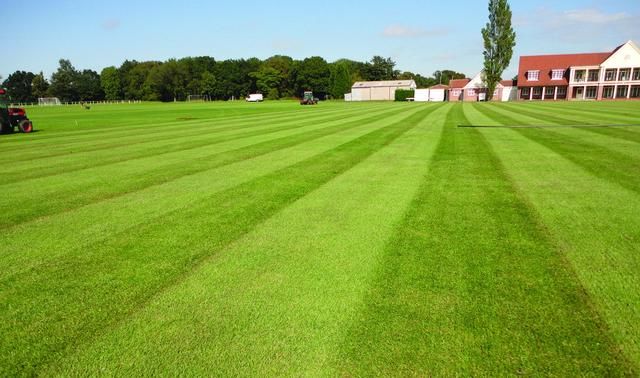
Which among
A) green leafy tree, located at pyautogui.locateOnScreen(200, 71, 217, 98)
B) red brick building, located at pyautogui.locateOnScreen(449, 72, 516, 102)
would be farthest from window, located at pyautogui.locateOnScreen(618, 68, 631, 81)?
green leafy tree, located at pyautogui.locateOnScreen(200, 71, 217, 98)

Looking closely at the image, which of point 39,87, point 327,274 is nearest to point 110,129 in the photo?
point 327,274

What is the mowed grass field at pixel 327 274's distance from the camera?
2.71m

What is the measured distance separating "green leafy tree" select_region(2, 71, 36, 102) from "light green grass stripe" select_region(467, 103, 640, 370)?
190 metres

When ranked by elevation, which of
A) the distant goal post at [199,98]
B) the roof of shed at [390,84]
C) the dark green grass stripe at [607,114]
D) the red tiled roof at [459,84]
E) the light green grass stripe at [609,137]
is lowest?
the light green grass stripe at [609,137]

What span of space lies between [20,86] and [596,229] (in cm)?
20435

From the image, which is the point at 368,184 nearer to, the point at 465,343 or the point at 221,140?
the point at 465,343

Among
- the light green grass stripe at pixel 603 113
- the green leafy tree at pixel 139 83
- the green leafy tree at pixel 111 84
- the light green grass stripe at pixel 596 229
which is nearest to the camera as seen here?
the light green grass stripe at pixel 596 229

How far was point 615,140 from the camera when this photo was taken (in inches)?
482

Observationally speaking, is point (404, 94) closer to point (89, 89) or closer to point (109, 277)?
point (109, 277)

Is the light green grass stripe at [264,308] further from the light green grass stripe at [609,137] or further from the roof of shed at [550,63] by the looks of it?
the roof of shed at [550,63]

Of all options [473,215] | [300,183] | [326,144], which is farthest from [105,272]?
[326,144]

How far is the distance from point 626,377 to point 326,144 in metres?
11.3

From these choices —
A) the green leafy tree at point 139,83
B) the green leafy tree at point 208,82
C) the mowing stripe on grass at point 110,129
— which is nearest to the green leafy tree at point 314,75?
the green leafy tree at point 208,82

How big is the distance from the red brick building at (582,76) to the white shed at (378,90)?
3661cm
